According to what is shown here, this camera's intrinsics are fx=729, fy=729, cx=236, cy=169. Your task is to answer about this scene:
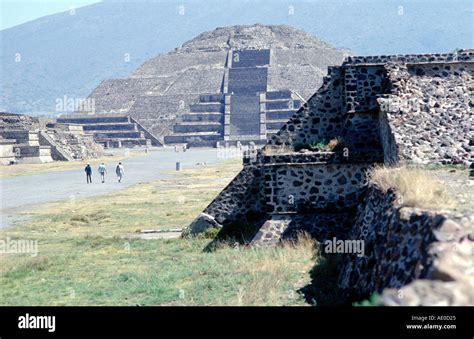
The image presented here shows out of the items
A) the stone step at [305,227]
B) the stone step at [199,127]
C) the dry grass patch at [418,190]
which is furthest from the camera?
the stone step at [199,127]

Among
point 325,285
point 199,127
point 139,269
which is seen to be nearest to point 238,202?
point 139,269

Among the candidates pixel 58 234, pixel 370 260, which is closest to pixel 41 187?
pixel 58 234

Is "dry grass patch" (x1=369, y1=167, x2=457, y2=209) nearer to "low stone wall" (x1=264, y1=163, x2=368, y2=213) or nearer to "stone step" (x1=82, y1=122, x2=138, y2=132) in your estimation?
"low stone wall" (x1=264, y1=163, x2=368, y2=213)

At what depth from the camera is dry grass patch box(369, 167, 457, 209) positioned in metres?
8.80

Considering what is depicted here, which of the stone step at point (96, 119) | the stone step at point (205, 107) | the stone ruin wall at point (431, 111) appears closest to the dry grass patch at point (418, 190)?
the stone ruin wall at point (431, 111)

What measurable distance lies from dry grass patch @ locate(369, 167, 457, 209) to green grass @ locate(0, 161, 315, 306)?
2.25m

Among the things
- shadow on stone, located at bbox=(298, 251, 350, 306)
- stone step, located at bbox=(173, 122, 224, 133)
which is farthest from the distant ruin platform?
shadow on stone, located at bbox=(298, 251, 350, 306)

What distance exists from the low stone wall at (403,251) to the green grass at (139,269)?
1.30 m

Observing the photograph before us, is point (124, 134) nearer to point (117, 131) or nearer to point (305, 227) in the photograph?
point (117, 131)

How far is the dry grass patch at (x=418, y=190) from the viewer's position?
8.80 m

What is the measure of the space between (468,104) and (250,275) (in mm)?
6857

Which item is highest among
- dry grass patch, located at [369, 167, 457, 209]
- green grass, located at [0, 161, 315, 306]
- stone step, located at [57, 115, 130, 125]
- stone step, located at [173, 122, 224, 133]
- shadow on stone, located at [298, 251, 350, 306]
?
stone step, located at [57, 115, 130, 125]

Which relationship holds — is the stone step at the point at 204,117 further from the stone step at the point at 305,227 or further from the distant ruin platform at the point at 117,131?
the stone step at the point at 305,227

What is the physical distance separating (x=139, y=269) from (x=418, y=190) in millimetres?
7467
